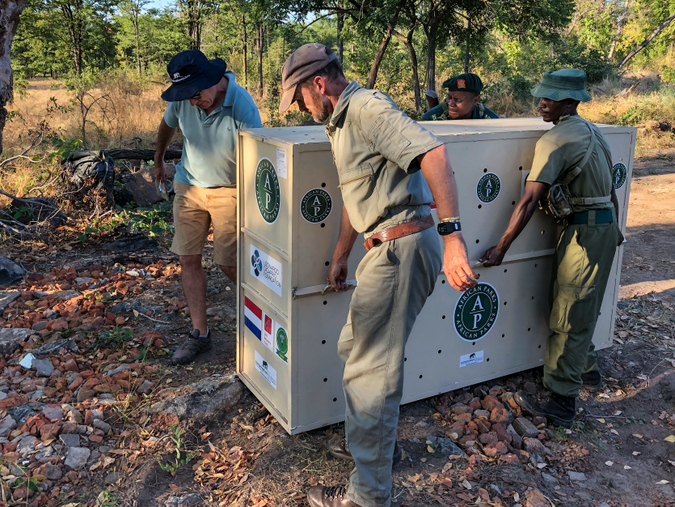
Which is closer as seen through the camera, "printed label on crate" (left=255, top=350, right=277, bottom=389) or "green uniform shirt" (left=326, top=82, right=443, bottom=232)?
"green uniform shirt" (left=326, top=82, right=443, bottom=232)

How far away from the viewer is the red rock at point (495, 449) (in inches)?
113

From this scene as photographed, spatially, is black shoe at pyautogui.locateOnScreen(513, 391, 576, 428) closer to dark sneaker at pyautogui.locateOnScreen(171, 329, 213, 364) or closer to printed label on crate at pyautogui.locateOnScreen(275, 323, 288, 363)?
printed label on crate at pyautogui.locateOnScreen(275, 323, 288, 363)

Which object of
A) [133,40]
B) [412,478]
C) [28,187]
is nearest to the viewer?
[412,478]

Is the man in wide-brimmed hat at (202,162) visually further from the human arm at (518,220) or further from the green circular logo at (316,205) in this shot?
the human arm at (518,220)

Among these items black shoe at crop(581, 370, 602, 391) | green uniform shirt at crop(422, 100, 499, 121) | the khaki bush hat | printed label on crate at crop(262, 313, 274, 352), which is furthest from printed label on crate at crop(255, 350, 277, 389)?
green uniform shirt at crop(422, 100, 499, 121)

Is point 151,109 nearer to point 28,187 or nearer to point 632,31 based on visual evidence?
point 28,187

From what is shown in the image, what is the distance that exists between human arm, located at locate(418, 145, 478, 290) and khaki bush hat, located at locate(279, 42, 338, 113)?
562 millimetres

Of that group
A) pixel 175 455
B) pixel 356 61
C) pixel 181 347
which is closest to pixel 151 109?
pixel 356 61

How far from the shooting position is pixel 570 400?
323cm

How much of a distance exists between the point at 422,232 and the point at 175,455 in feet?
5.36

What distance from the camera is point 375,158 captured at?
2.17 meters

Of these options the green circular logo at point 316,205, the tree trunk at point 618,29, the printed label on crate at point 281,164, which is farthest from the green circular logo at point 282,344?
the tree trunk at point 618,29

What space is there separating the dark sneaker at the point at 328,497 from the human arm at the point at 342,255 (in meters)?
0.86

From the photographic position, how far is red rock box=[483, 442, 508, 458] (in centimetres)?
287
